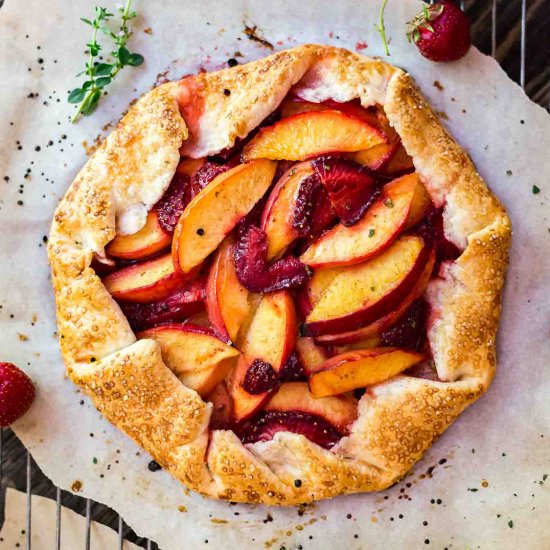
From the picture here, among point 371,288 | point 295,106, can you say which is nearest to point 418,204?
point 371,288

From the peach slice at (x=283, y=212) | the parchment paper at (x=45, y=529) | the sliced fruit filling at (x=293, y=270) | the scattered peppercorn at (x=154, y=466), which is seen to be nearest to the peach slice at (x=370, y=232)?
the sliced fruit filling at (x=293, y=270)

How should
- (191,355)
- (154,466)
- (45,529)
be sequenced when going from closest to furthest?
(191,355) → (154,466) → (45,529)

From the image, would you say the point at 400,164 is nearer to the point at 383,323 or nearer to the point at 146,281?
the point at 383,323

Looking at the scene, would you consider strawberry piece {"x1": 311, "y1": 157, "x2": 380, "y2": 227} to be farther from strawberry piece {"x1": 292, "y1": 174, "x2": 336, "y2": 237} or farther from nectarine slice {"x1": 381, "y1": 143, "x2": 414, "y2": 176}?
nectarine slice {"x1": 381, "y1": 143, "x2": 414, "y2": 176}

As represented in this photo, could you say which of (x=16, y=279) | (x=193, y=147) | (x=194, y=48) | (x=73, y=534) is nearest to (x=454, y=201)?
(x=193, y=147)

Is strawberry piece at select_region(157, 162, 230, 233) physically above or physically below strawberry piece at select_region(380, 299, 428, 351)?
below

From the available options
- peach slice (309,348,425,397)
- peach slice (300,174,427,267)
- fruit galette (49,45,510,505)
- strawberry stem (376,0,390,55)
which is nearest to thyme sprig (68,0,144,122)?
fruit galette (49,45,510,505)

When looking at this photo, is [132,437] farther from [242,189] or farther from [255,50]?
[255,50]
